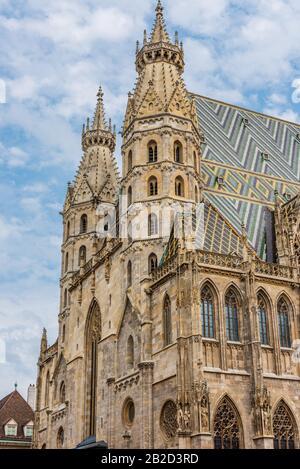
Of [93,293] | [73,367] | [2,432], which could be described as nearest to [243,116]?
[93,293]

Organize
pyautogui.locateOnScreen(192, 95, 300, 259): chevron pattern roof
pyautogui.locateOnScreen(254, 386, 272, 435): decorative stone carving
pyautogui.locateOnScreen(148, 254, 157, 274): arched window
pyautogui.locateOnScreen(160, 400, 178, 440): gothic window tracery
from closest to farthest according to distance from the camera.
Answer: pyautogui.locateOnScreen(254, 386, 272, 435): decorative stone carving, pyautogui.locateOnScreen(160, 400, 178, 440): gothic window tracery, pyautogui.locateOnScreen(148, 254, 157, 274): arched window, pyautogui.locateOnScreen(192, 95, 300, 259): chevron pattern roof

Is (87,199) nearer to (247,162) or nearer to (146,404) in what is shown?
(247,162)

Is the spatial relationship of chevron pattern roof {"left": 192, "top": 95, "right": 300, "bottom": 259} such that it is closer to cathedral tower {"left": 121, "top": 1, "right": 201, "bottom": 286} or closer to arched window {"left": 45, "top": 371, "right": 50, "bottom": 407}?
cathedral tower {"left": 121, "top": 1, "right": 201, "bottom": 286}

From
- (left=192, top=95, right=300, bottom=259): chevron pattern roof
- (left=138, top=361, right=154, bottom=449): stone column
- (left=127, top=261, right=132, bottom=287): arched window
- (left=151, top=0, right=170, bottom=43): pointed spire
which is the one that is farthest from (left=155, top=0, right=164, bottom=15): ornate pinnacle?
(left=138, top=361, right=154, bottom=449): stone column

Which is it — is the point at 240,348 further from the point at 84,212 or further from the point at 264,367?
the point at 84,212

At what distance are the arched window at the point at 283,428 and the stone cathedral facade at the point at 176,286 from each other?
0.07 meters

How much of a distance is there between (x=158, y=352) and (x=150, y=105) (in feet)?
52.4

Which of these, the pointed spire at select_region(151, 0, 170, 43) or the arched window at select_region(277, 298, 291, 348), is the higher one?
the pointed spire at select_region(151, 0, 170, 43)

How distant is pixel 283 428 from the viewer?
30812mm

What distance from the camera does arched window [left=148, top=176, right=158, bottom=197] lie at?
37.6 meters

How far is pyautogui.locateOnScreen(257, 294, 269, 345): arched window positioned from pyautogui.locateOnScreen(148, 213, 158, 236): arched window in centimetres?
710

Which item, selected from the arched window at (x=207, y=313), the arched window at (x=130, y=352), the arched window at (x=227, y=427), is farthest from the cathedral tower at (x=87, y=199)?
the arched window at (x=227, y=427)

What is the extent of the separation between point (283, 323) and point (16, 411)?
3513cm

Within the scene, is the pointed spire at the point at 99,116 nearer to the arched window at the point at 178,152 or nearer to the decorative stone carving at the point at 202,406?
the arched window at the point at 178,152
